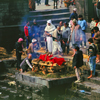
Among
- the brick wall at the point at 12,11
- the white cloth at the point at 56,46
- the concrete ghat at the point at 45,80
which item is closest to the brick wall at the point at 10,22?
the brick wall at the point at 12,11

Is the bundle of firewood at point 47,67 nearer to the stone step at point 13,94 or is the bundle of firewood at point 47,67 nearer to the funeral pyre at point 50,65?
the funeral pyre at point 50,65

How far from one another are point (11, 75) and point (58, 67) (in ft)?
10.3

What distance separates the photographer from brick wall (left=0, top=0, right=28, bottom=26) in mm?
18969

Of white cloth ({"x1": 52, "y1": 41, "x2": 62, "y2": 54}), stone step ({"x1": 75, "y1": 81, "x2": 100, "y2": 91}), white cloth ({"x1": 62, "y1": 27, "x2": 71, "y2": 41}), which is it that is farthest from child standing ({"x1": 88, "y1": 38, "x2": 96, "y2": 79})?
white cloth ({"x1": 52, "y1": 41, "x2": 62, "y2": 54})

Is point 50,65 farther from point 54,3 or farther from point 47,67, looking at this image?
point 54,3

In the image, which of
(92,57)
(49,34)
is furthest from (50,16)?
(92,57)

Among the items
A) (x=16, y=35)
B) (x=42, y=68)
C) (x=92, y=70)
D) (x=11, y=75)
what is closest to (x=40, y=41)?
(x=16, y=35)

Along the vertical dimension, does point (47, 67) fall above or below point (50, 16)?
below

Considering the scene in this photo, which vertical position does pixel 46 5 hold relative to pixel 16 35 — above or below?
above

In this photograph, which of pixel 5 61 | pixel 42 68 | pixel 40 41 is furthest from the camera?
pixel 40 41

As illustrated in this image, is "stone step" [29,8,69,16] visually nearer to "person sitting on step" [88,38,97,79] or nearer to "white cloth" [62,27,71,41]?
"white cloth" [62,27,71,41]

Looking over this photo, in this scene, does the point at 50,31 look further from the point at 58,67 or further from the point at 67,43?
the point at 58,67

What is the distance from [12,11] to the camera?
19.2 meters

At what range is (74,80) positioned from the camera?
506 inches
